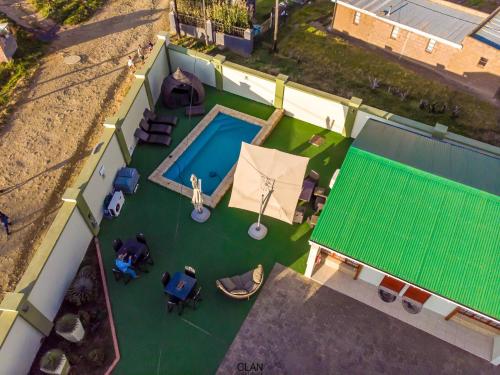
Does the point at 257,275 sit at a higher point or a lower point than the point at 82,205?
lower

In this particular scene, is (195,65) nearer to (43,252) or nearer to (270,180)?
(270,180)

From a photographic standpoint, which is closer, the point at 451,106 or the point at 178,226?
the point at 178,226

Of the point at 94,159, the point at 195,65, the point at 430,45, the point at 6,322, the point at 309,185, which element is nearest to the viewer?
the point at 6,322

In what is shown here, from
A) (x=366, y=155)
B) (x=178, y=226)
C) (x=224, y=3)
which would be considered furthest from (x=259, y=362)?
(x=224, y=3)

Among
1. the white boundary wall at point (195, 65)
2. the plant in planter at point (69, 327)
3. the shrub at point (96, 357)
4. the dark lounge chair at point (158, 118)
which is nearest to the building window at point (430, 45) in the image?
the white boundary wall at point (195, 65)

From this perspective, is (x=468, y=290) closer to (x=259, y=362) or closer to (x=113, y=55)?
(x=259, y=362)

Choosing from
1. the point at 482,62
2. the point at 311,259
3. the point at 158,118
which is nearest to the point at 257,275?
the point at 311,259

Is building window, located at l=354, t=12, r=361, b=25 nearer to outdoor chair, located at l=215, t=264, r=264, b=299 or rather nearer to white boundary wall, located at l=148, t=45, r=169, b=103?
white boundary wall, located at l=148, t=45, r=169, b=103
